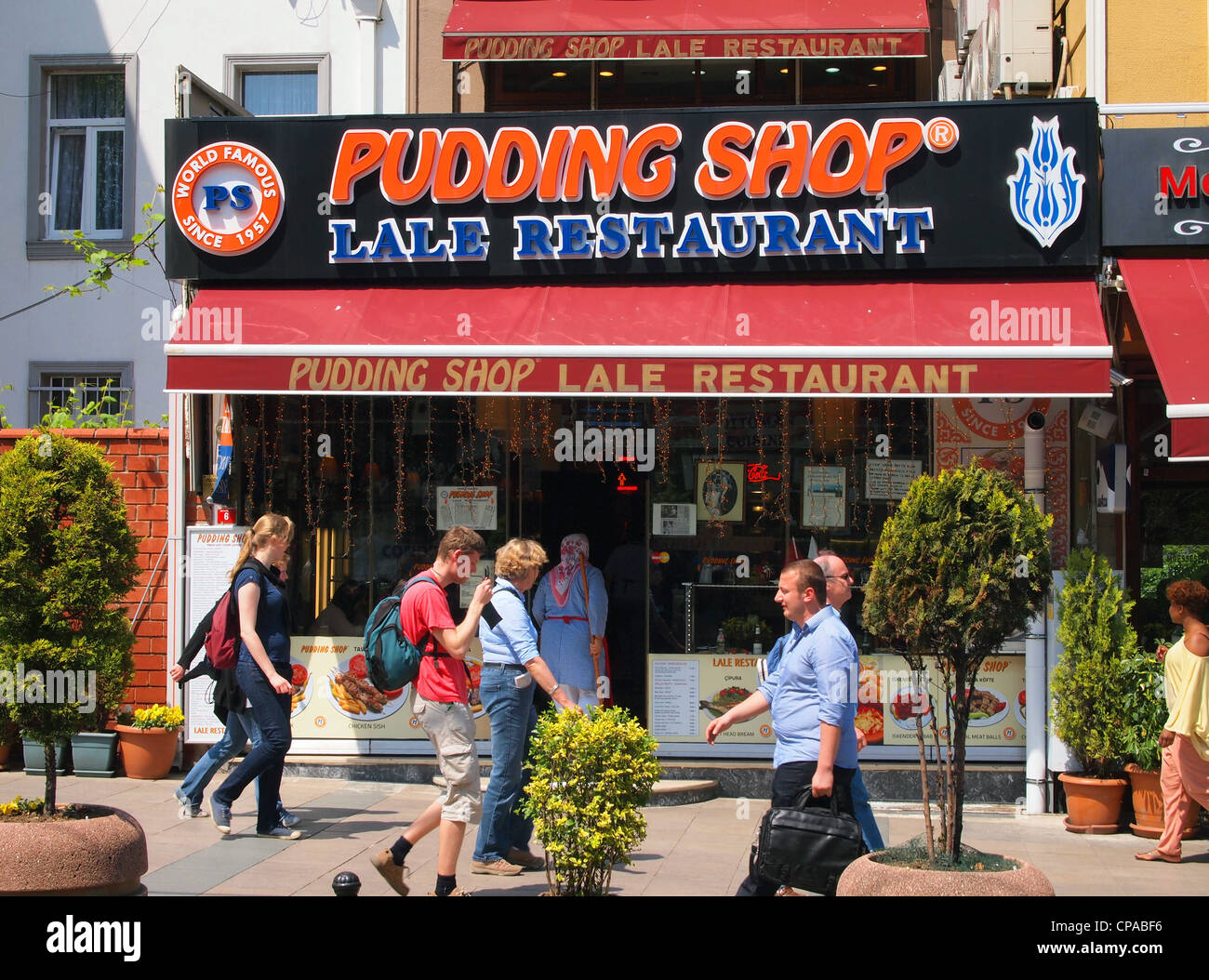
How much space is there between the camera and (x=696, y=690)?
1016 centimetres

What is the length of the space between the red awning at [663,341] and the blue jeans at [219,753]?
2429mm

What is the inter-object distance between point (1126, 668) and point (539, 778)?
4883 millimetres

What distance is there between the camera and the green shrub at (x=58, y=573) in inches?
251

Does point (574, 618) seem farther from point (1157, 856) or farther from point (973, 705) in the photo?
point (1157, 856)

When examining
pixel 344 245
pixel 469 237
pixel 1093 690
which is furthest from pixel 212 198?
pixel 1093 690

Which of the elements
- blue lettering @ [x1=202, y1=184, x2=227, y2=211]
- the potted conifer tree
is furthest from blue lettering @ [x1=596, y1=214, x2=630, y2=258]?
the potted conifer tree

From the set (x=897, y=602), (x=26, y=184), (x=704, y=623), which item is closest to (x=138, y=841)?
(x=897, y=602)

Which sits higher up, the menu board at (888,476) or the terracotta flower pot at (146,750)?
→ the menu board at (888,476)

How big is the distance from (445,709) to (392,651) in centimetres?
45

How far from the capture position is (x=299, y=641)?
10.4 meters

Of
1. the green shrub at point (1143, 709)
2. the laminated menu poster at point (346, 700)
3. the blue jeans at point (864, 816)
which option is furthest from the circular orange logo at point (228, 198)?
the green shrub at point (1143, 709)

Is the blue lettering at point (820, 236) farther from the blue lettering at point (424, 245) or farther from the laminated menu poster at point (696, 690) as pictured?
the laminated menu poster at point (696, 690)

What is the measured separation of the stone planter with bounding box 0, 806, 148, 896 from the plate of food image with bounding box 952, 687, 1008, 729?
6198 millimetres
